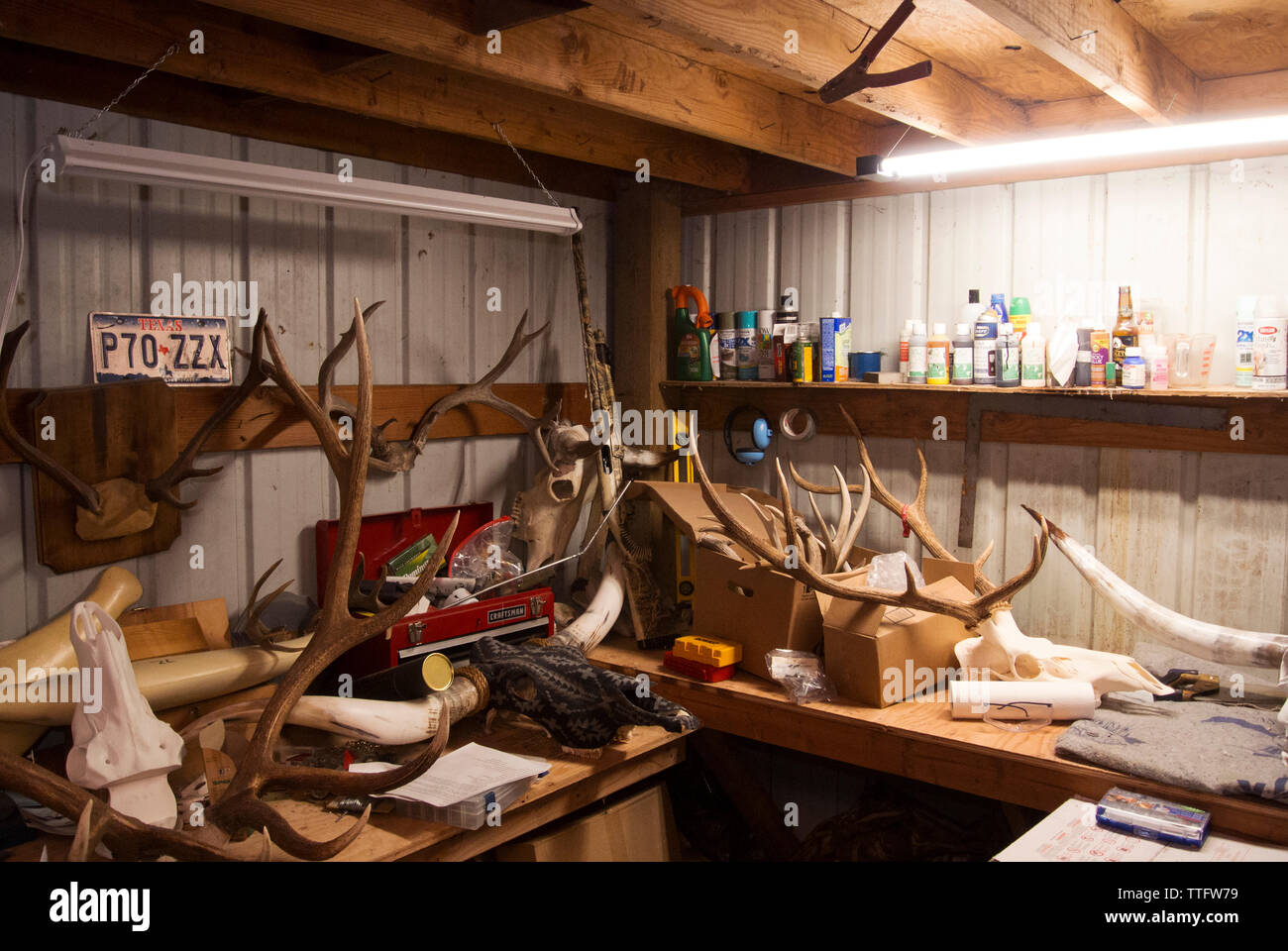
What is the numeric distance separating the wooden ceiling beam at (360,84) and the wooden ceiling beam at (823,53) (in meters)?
1.03

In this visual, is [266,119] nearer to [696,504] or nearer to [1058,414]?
[696,504]

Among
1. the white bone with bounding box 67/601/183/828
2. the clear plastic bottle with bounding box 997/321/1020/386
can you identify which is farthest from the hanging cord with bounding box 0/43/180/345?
the clear plastic bottle with bounding box 997/321/1020/386

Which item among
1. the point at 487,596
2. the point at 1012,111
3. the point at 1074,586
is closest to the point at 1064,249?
the point at 1012,111

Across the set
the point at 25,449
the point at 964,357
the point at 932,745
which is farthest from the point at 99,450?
the point at 964,357

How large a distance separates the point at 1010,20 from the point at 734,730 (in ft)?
7.26

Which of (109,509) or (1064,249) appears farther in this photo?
(1064,249)

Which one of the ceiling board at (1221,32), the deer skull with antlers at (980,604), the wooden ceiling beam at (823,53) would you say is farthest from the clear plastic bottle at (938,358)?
the ceiling board at (1221,32)

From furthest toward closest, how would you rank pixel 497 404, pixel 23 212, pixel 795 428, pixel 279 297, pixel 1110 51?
pixel 795 428
pixel 497 404
pixel 279 297
pixel 23 212
pixel 1110 51

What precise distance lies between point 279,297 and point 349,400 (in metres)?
0.41

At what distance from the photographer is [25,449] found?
270 centimetres

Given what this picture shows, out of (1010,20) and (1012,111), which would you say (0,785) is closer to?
(1010,20)

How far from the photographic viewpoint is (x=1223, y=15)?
2770 millimetres

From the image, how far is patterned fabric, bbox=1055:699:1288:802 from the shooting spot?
8.16ft

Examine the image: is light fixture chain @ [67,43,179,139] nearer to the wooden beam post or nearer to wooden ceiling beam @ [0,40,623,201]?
wooden ceiling beam @ [0,40,623,201]
